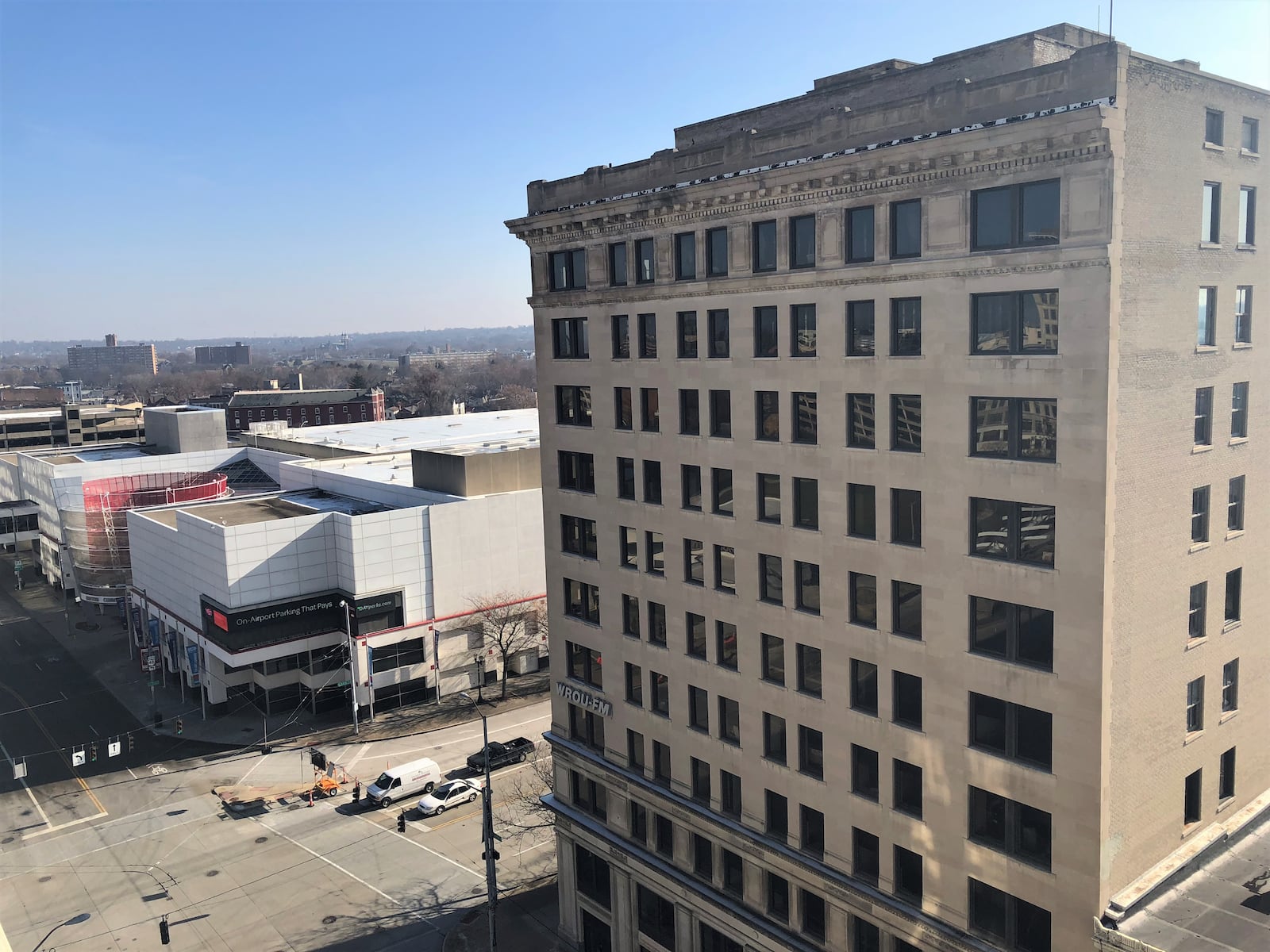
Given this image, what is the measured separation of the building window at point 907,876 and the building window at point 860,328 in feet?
52.1

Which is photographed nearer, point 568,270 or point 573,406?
point 568,270

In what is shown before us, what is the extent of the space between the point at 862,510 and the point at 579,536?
15.8 m

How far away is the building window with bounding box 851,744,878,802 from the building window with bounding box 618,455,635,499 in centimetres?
1366

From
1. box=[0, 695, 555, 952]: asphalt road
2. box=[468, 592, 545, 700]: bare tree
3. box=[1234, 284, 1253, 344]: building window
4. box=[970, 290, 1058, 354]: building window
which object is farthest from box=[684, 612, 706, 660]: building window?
box=[468, 592, 545, 700]: bare tree

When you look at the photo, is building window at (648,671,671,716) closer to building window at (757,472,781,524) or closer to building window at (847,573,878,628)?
building window at (757,472,781,524)

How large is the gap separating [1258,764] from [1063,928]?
12155 millimetres

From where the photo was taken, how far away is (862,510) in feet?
103

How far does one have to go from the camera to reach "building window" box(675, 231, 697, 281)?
119 feet

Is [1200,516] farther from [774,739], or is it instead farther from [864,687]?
[774,739]

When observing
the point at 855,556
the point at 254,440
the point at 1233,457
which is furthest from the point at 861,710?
the point at 254,440

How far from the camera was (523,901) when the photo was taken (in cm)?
5028

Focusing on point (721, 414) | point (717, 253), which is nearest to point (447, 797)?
point (721, 414)

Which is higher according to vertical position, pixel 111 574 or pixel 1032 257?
pixel 1032 257

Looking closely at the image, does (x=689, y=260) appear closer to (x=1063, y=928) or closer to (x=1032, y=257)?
(x=1032, y=257)
